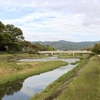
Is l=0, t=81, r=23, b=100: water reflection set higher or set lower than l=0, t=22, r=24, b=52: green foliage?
lower

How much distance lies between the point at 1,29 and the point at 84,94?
245 ft

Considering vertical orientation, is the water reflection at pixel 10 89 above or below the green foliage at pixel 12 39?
below

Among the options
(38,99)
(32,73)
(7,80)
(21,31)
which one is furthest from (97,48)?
(38,99)

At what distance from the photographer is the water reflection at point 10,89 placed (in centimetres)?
2345

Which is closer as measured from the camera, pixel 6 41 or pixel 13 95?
pixel 13 95

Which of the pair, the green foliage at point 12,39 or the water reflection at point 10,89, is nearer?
the water reflection at point 10,89

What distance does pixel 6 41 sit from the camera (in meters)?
87.3

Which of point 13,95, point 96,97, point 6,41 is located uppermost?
point 6,41

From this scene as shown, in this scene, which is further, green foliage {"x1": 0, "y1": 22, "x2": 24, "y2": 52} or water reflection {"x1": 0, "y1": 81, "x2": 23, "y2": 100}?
green foliage {"x1": 0, "y1": 22, "x2": 24, "y2": 52}

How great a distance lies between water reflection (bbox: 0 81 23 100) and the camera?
2345 centimetres

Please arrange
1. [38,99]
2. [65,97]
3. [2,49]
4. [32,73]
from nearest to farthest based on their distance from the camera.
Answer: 1. [65,97]
2. [38,99]
3. [32,73]
4. [2,49]

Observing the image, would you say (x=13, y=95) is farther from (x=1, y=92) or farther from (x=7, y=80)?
(x=7, y=80)

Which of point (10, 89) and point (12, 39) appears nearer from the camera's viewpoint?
point (10, 89)

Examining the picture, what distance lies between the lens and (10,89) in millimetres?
25328
